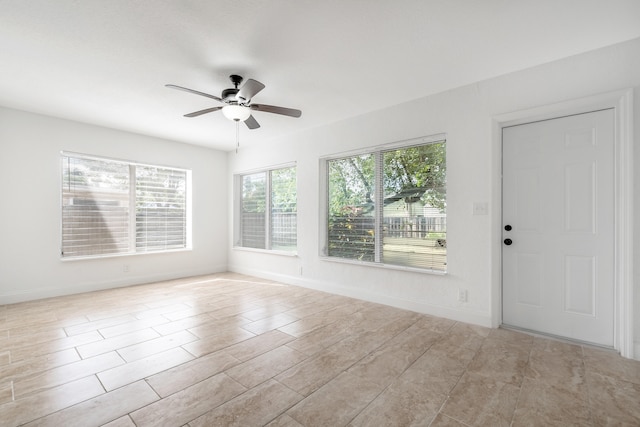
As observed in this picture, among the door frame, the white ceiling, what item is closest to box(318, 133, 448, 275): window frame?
the white ceiling

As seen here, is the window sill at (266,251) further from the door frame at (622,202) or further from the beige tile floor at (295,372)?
the door frame at (622,202)

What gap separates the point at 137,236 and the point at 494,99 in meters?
5.75

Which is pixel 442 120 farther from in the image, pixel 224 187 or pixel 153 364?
pixel 224 187

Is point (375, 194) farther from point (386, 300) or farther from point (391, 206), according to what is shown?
point (386, 300)

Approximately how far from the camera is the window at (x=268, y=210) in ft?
17.3


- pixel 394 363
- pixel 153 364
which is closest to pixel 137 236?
pixel 153 364

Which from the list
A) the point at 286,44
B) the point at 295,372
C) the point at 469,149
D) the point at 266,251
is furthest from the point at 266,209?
the point at 295,372

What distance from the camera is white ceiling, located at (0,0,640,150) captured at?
2068mm

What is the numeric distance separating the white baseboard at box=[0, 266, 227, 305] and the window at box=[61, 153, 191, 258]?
0.48m

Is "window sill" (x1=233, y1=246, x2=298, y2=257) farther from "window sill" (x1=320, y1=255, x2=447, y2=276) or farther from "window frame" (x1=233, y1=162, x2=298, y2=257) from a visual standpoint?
"window sill" (x1=320, y1=255, x2=447, y2=276)

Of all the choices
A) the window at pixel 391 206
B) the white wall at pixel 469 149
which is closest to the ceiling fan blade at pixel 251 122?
the white wall at pixel 469 149

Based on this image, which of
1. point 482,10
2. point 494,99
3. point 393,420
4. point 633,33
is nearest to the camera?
point 393,420

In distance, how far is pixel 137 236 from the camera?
5.18m

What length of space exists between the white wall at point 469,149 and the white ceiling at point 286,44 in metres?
0.16
